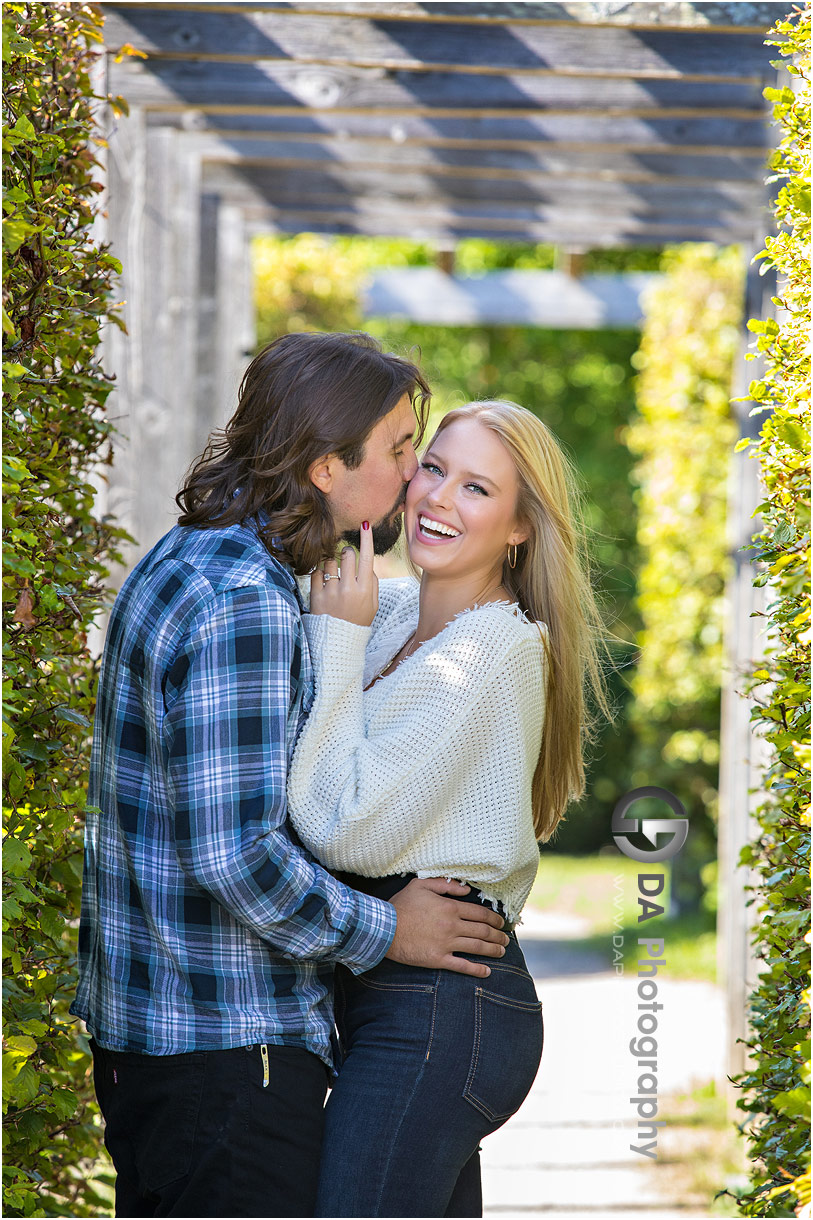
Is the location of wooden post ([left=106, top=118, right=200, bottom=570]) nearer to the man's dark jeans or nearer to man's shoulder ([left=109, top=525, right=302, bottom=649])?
man's shoulder ([left=109, top=525, right=302, bottom=649])

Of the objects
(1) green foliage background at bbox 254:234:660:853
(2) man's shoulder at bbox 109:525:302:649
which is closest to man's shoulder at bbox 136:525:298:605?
(2) man's shoulder at bbox 109:525:302:649

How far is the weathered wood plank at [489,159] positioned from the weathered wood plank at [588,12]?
6.92 ft

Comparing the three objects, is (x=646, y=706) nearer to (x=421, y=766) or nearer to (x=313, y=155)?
(x=313, y=155)

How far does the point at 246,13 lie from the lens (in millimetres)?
3520

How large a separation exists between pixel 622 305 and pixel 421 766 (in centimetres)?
748

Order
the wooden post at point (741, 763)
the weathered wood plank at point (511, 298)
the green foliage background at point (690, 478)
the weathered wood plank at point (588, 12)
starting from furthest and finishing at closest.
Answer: the weathered wood plank at point (511, 298)
the green foliage background at point (690, 478)
the wooden post at point (741, 763)
the weathered wood plank at point (588, 12)

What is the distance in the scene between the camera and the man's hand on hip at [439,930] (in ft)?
6.96

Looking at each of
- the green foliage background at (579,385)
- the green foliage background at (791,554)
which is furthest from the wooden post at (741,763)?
the green foliage background at (579,385)

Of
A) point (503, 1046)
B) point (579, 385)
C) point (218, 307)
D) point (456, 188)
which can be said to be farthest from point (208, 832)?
point (579, 385)

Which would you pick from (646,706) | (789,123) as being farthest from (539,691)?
(646,706)

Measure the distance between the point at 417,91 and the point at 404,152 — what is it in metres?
1.34

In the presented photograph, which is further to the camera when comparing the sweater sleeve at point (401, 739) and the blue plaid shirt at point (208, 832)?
the sweater sleeve at point (401, 739)

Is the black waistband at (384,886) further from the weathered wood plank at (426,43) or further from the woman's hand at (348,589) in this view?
the weathered wood plank at (426,43)

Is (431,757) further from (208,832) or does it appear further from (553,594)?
(553,594)
